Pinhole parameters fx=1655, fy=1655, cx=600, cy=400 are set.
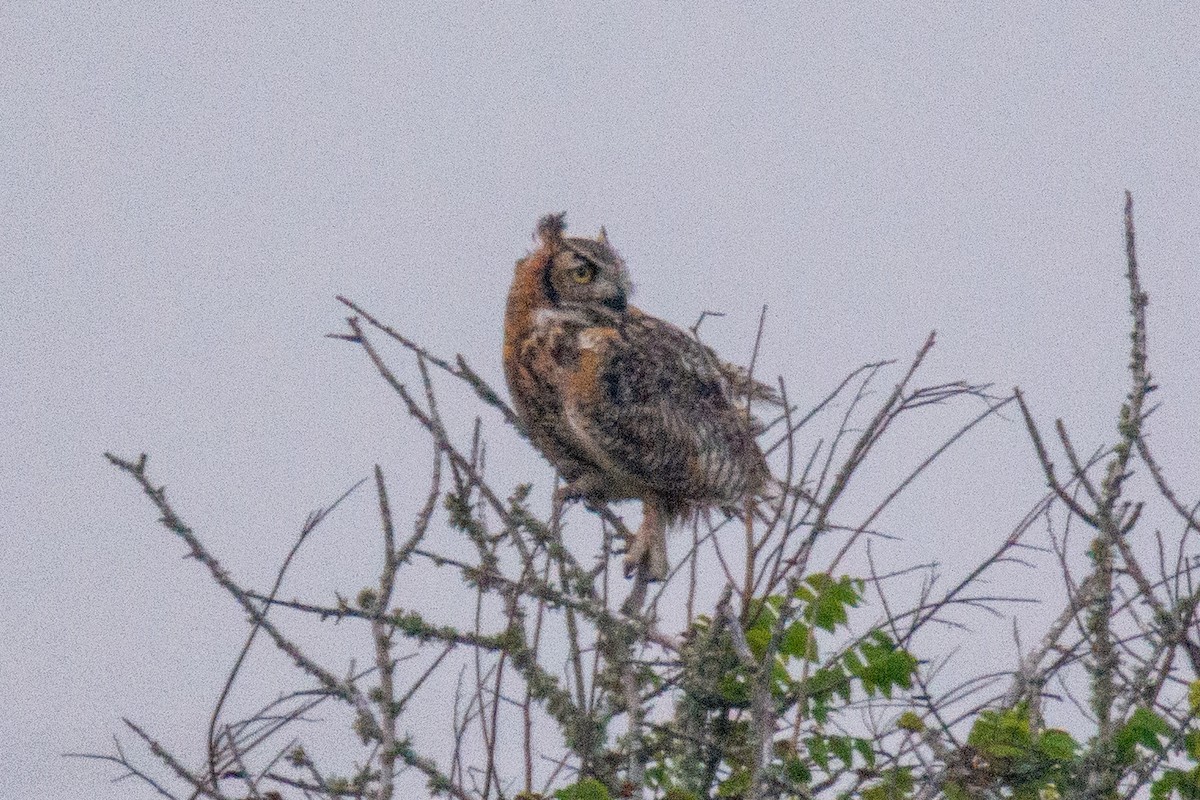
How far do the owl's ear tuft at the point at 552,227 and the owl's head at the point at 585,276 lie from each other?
0.11 ft

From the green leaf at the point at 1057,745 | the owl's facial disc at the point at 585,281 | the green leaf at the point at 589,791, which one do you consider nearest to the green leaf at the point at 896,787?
the green leaf at the point at 1057,745

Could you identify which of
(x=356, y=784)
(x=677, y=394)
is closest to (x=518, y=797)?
(x=356, y=784)

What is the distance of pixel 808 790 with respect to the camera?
2.35 meters

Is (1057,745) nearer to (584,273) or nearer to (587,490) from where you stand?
(587,490)

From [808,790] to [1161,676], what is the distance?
0.58m

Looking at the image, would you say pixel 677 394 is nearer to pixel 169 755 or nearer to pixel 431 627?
pixel 431 627

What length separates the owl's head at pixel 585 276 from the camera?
4770mm

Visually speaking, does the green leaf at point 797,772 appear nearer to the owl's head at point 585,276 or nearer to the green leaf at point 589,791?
the green leaf at point 589,791

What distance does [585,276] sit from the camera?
189 inches

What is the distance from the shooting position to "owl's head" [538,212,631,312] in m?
4.77

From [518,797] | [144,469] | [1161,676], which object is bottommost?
[518,797]

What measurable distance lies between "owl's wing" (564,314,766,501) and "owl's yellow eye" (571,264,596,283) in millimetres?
170

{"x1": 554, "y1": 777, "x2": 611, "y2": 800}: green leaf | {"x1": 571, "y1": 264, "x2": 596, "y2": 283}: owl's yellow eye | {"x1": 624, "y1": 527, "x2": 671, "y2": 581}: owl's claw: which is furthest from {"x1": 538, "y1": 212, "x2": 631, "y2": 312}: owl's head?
{"x1": 554, "y1": 777, "x2": 611, "y2": 800}: green leaf

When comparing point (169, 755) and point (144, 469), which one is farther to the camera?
point (144, 469)
